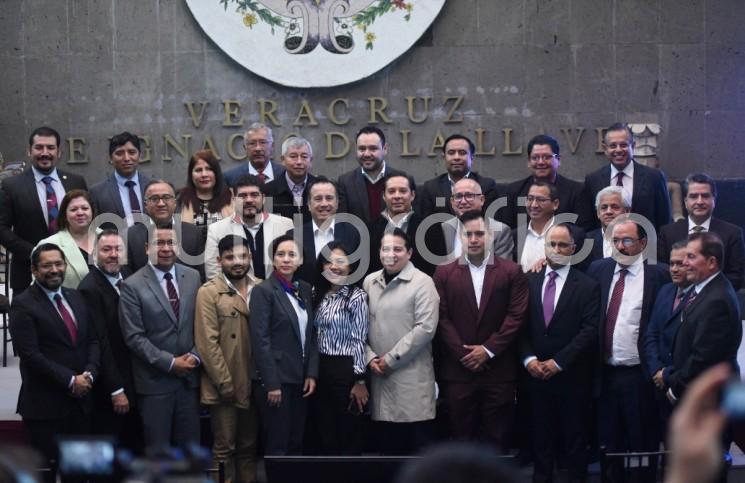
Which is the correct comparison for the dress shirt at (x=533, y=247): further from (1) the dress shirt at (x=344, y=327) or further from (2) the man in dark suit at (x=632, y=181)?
(1) the dress shirt at (x=344, y=327)

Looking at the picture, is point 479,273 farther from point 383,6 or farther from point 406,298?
point 383,6

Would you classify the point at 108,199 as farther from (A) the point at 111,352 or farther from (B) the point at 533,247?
(B) the point at 533,247

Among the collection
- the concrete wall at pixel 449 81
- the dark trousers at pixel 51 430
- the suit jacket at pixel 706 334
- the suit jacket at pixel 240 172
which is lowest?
the dark trousers at pixel 51 430

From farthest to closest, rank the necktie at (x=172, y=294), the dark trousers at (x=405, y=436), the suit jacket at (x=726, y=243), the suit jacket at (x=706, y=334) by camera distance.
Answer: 1. the suit jacket at (x=726, y=243)
2. the dark trousers at (x=405, y=436)
3. the necktie at (x=172, y=294)
4. the suit jacket at (x=706, y=334)

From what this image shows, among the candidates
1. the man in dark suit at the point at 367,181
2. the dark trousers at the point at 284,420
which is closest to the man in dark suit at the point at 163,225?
the dark trousers at the point at 284,420

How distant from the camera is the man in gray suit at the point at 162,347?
6176 millimetres

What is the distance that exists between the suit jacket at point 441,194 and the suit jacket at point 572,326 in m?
1.06

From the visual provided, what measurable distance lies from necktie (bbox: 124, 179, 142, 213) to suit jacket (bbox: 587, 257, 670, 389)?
2851mm

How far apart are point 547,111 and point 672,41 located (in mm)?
1226

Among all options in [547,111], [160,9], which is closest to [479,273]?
[547,111]

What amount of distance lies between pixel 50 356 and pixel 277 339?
3.92 feet

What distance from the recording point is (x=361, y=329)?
6387 millimetres

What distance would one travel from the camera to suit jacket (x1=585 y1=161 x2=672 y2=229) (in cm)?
749

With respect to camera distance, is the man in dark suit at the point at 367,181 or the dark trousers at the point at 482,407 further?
the man in dark suit at the point at 367,181
